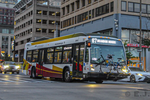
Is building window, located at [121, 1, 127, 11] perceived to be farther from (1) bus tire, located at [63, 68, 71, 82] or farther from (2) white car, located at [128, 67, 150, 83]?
(1) bus tire, located at [63, 68, 71, 82]

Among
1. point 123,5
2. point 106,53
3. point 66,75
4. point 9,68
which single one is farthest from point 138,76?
point 9,68

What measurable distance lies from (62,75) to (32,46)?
21.5 feet

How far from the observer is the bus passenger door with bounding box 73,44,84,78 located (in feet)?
58.3

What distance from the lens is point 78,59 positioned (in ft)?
59.4

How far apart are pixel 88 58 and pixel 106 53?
1.25 metres

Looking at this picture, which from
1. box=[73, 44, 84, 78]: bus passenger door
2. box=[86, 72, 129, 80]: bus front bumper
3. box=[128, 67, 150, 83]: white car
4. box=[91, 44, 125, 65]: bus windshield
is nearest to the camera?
box=[86, 72, 129, 80]: bus front bumper

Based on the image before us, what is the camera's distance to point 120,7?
129 feet

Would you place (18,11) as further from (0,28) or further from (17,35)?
(0,28)

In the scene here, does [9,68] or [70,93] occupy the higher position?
[9,68]

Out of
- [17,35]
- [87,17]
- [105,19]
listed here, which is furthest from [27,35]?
[105,19]

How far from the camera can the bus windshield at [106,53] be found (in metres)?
17.1

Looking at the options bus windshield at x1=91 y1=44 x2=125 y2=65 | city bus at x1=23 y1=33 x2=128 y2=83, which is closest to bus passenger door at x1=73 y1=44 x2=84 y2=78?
city bus at x1=23 y1=33 x2=128 y2=83

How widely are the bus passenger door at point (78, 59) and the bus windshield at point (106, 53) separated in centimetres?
94

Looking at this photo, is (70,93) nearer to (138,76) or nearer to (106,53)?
(106,53)
